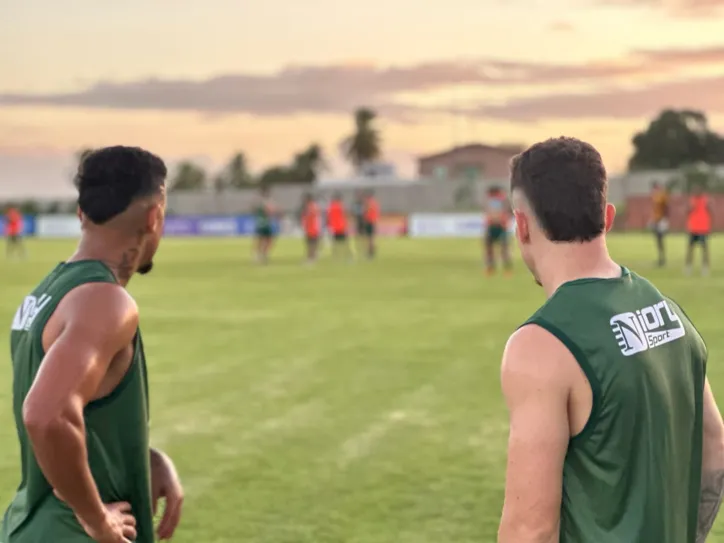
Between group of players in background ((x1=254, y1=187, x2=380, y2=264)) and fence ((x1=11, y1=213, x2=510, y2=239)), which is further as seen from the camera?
fence ((x1=11, y1=213, x2=510, y2=239))

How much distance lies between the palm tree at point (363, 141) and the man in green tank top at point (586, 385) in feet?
370

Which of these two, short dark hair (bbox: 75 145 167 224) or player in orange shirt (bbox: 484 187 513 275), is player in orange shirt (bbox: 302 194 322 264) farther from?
short dark hair (bbox: 75 145 167 224)

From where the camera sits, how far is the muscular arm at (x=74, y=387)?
2.32 metres

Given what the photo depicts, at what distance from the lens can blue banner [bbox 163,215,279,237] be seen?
177ft

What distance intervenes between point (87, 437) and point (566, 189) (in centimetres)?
139

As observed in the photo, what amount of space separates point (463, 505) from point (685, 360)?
10.7 ft

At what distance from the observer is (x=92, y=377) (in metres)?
2.37

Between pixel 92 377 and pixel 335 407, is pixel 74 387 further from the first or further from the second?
pixel 335 407

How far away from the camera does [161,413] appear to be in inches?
306

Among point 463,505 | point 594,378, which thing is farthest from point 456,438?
point 594,378

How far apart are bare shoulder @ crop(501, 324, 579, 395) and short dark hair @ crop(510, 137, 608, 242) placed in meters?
0.28

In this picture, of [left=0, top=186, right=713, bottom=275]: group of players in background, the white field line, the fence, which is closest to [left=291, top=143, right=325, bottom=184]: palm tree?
the fence

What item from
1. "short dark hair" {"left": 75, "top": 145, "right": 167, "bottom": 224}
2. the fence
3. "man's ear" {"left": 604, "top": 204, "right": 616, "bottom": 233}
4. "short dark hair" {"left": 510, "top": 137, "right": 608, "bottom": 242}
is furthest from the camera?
the fence

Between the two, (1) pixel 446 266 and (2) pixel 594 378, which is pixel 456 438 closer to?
(2) pixel 594 378
